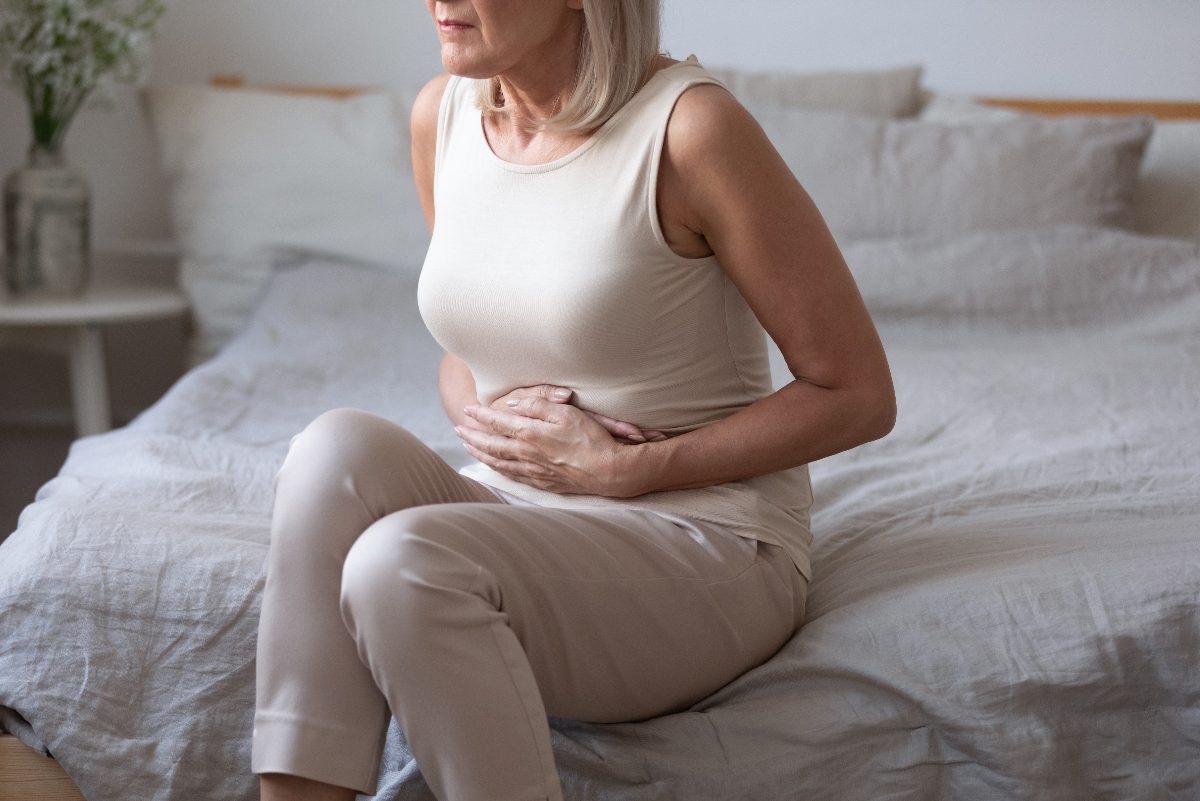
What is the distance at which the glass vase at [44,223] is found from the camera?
2246 mm

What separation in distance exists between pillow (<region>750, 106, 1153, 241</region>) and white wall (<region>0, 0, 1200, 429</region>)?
43 centimetres

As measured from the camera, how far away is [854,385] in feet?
3.47

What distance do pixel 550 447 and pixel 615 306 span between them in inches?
5.5

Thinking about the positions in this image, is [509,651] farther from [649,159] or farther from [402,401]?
[402,401]

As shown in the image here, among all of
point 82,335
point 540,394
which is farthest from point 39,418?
point 540,394

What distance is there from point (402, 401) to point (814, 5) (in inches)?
52.3

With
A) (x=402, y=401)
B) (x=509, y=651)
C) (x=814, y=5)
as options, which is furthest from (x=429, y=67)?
(x=509, y=651)

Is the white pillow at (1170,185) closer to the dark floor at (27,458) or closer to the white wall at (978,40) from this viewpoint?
the white wall at (978,40)

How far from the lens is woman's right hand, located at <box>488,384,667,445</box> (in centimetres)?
111

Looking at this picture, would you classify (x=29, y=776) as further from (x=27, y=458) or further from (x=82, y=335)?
(x=27, y=458)

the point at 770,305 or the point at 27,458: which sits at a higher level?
the point at 770,305

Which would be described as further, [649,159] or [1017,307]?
[1017,307]

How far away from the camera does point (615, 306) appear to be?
1.08 meters

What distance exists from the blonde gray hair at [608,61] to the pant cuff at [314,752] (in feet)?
1.82
